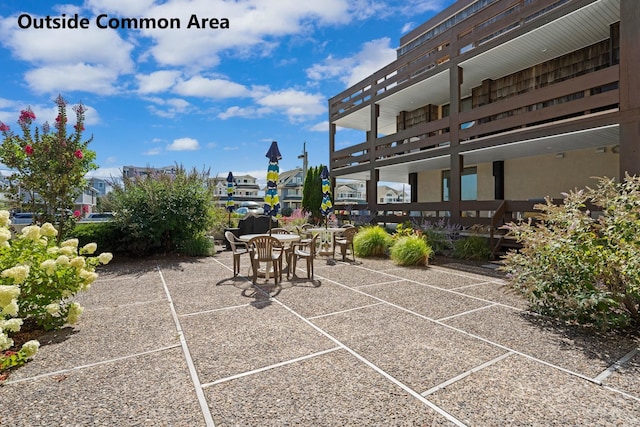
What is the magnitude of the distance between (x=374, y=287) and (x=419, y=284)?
97 centimetres

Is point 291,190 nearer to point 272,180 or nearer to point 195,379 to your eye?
point 272,180

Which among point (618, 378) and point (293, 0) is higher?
point (293, 0)

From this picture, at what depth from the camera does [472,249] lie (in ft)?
30.2

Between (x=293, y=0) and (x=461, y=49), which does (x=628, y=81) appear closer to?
(x=461, y=49)

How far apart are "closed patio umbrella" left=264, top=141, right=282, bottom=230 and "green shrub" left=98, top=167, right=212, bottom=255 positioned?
7.57 ft

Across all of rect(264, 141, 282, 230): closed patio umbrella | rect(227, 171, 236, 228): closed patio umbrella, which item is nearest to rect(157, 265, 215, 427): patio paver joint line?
rect(264, 141, 282, 230): closed patio umbrella

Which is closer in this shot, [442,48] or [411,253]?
[411,253]

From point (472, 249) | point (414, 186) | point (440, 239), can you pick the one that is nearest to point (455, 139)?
point (440, 239)

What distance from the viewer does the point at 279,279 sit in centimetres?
659

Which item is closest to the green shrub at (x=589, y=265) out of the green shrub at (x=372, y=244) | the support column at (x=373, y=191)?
the green shrub at (x=372, y=244)

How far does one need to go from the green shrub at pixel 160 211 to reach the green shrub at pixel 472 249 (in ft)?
25.6

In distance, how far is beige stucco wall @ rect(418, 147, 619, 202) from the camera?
1097cm

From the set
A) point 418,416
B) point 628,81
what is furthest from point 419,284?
point 628,81

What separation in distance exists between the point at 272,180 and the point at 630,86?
9.16 metres
